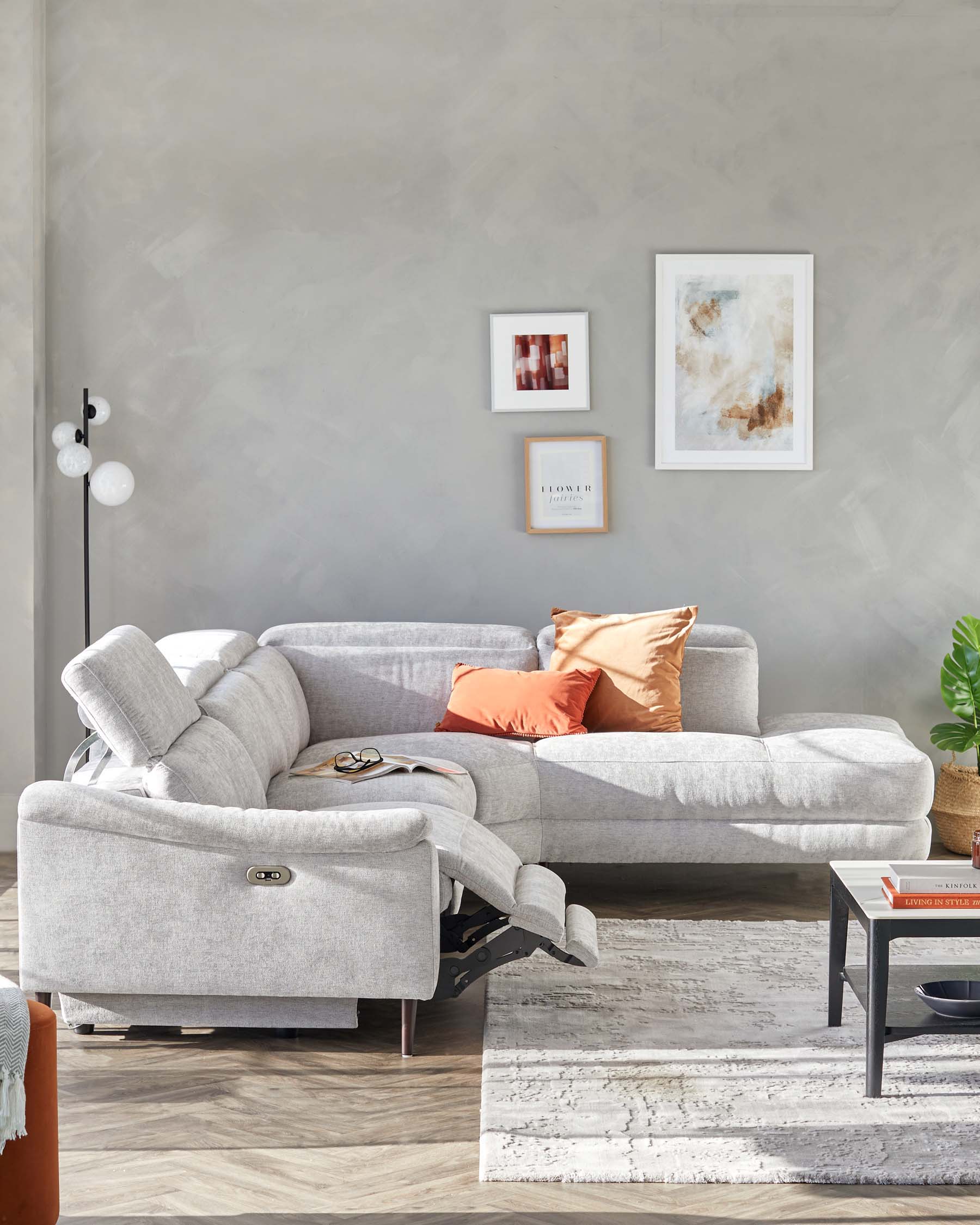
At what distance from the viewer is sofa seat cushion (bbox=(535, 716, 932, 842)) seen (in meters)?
3.85

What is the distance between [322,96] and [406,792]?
3.07 metres

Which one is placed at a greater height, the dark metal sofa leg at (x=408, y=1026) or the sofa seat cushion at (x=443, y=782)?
the sofa seat cushion at (x=443, y=782)

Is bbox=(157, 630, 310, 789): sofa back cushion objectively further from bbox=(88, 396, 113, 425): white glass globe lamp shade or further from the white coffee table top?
the white coffee table top

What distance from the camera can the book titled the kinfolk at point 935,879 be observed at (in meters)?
2.55

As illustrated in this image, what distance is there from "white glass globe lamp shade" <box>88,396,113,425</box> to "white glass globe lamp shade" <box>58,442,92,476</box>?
0.67 feet

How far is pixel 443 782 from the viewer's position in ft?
11.6

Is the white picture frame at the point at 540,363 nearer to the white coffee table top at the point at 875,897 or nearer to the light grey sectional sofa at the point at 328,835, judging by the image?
the light grey sectional sofa at the point at 328,835

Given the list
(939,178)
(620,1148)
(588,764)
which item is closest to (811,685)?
(588,764)

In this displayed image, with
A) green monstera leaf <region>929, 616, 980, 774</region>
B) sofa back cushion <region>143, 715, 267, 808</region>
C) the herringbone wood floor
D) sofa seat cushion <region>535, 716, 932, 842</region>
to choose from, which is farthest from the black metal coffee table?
green monstera leaf <region>929, 616, 980, 774</region>

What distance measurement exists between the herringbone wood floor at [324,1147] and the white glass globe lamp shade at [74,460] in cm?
233

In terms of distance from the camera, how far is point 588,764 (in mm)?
3920

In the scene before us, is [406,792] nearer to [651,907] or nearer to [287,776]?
[287,776]

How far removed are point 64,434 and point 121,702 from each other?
6.77 ft

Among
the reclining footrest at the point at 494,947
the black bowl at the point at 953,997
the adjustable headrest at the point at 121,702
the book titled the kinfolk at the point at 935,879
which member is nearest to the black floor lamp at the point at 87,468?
the adjustable headrest at the point at 121,702
